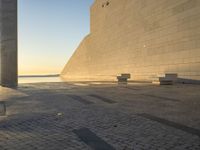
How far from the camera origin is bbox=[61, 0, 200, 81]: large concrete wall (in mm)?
23266

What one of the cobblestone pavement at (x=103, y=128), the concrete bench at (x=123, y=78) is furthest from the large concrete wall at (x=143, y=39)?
the cobblestone pavement at (x=103, y=128)

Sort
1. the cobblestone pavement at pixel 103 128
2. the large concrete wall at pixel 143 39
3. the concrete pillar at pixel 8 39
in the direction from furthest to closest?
the large concrete wall at pixel 143 39
the concrete pillar at pixel 8 39
the cobblestone pavement at pixel 103 128

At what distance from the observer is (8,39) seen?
21781mm

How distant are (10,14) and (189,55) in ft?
49.5

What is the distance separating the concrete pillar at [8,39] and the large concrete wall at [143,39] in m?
14.0

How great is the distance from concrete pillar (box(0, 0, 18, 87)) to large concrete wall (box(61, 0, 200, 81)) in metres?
14.0

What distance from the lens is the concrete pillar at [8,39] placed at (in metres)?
21.8

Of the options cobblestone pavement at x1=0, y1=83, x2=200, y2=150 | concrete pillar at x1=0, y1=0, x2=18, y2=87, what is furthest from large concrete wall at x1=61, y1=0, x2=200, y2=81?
cobblestone pavement at x1=0, y1=83, x2=200, y2=150

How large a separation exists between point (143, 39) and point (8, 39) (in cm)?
1561

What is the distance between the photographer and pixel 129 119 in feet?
25.3

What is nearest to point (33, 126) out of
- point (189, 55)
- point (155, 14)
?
point (189, 55)

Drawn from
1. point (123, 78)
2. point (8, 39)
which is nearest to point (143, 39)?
point (123, 78)

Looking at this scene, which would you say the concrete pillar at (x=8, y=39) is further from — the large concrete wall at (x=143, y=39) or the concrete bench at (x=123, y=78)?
the large concrete wall at (x=143, y=39)

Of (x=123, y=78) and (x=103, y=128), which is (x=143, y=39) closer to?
(x=123, y=78)
